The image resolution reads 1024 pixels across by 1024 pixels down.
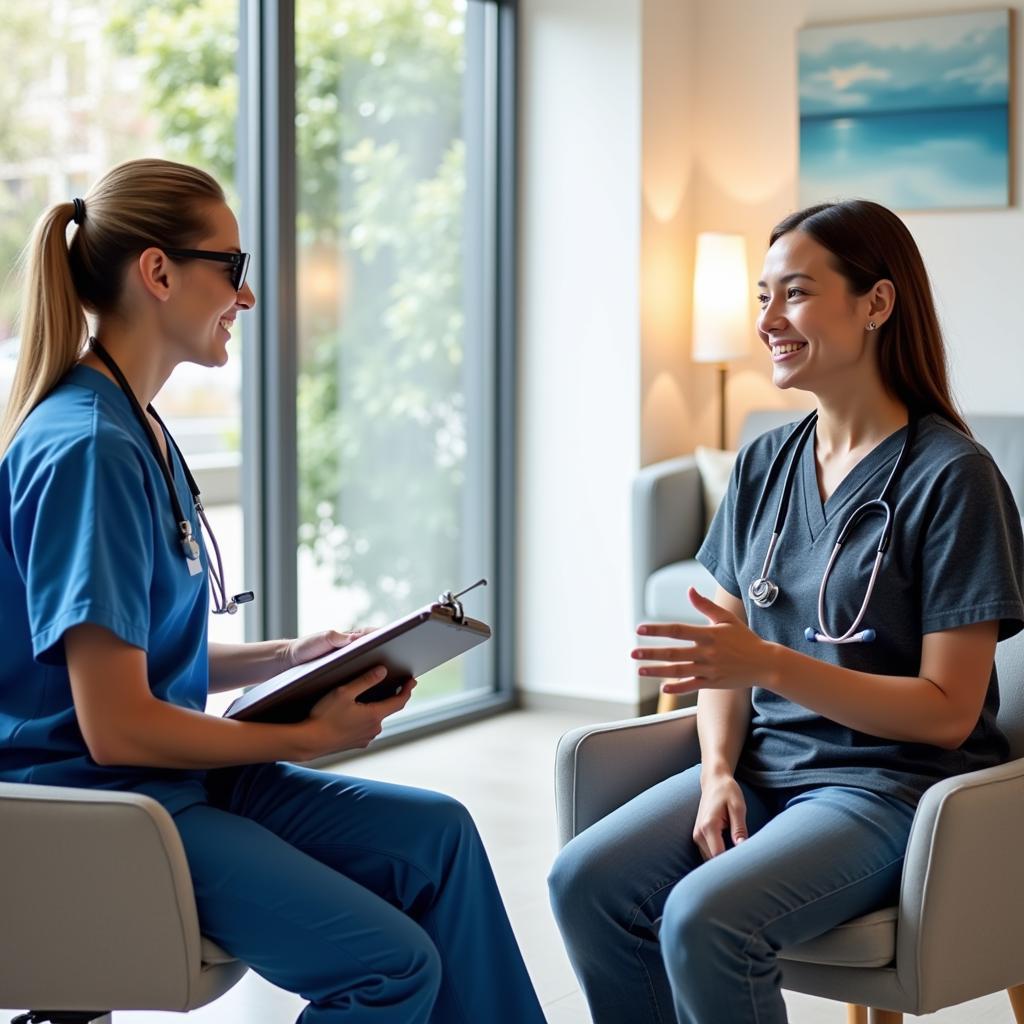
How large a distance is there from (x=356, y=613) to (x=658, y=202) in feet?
5.08

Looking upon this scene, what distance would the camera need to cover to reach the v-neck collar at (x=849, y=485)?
188 cm

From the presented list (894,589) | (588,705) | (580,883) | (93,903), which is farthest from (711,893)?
(588,705)

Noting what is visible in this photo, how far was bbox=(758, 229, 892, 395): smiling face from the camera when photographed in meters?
1.91

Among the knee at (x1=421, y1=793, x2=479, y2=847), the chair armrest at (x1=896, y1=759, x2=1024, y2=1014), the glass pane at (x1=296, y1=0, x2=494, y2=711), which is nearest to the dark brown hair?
the chair armrest at (x1=896, y1=759, x2=1024, y2=1014)

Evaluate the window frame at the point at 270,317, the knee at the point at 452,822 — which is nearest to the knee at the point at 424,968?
the knee at the point at 452,822

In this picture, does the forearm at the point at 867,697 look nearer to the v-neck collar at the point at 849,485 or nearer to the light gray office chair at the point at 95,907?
the v-neck collar at the point at 849,485

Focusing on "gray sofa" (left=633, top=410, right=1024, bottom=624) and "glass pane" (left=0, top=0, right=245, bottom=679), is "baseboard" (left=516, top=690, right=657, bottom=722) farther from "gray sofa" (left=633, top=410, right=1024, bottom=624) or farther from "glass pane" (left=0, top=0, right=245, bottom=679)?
"glass pane" (left=0, top=0, right=245, bottom=679)

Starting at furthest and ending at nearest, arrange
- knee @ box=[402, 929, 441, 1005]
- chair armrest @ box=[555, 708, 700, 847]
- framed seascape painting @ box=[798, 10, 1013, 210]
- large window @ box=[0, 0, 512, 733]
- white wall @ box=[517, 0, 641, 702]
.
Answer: white wall @ box=[517, 0, 641, 702]
framed seascape painting @ box=[798, 10, 1013, 210]
large window @ box=[0, 0, 512, 733]
chair armrest @ box=[555, 708, 700, 847]
knee @ box=[402, 929, 441, 1005]

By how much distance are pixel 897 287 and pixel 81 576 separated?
1.08 meters

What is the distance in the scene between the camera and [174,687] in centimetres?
168

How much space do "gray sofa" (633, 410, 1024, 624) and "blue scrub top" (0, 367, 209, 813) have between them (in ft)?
7.82

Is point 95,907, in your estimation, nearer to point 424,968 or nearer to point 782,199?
point 424,968

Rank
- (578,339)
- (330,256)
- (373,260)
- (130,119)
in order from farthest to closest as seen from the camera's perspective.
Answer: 1. (578,339)
2. (373,260)
3. (330,256)
4. (130,119)

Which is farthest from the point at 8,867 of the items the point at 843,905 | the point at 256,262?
the point at 256,262
